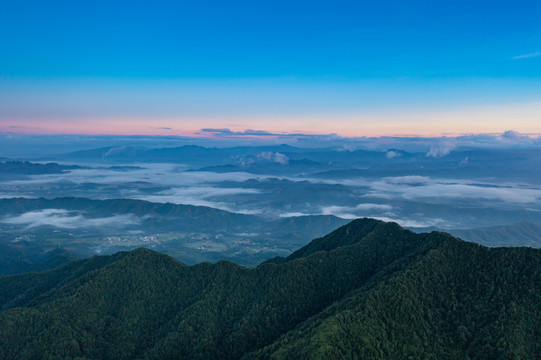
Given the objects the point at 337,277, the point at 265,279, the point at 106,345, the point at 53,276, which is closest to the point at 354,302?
the point at 337,277

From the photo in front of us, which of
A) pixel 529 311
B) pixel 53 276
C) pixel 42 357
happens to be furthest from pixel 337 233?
pixel 53 276

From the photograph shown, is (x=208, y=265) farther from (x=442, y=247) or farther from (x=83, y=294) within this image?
(x=442, y=247)

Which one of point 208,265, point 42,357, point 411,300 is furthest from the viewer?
point 208,265

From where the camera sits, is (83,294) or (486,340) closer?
(486,340)

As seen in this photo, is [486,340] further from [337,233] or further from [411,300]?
[337,233]

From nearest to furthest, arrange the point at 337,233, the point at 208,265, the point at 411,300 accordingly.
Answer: the point at 411,300 → the point at 208,265 → the point at 337,233

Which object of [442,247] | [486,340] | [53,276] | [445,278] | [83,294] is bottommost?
[53,276]

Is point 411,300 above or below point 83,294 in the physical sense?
above
